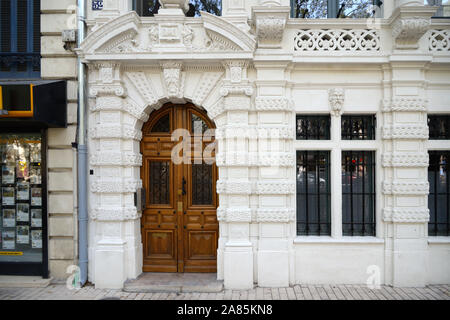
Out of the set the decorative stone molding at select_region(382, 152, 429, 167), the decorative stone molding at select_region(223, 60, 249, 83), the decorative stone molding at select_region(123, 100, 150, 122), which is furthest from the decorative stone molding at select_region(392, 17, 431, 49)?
the decorative stone molding at select_region(123, 100, 150, 122)

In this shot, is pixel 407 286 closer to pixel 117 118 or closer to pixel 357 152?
pixel 357 152

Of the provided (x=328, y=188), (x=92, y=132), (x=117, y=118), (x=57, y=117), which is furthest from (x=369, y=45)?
(x=57, y=117)

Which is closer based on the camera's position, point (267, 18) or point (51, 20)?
point (267, 18)

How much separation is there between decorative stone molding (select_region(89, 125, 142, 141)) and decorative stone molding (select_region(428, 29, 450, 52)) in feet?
21.2

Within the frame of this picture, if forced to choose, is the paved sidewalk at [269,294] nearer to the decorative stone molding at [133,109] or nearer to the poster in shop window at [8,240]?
the poster in shop window at [8,240]

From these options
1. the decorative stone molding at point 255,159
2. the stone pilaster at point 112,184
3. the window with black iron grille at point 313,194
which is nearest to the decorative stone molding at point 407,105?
the window with black iron grille at point 313,194

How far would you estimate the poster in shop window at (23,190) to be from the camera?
658 centimetres

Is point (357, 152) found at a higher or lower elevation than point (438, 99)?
lower

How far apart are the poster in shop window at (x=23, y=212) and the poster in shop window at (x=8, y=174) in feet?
1.90

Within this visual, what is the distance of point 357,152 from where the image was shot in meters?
6.38

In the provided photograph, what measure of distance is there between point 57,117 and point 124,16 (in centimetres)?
247

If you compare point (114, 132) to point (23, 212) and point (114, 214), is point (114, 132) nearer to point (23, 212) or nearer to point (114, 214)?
point (114, 214)

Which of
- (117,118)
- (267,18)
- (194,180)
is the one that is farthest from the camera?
(194,180)

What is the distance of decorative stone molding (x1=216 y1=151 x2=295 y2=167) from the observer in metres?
5.96
